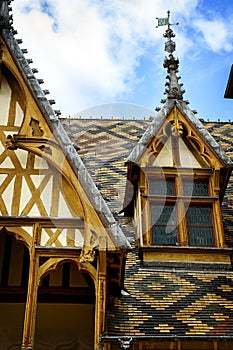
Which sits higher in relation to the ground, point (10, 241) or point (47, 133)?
point (47, 133)

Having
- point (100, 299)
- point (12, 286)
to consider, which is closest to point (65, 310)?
point (12, 286)

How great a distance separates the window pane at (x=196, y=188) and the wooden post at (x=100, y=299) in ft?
9.90

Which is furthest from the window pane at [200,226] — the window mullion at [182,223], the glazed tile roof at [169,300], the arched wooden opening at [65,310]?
the arched wooden opening at [65,310]

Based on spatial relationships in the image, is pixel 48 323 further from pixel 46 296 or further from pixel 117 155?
pixel 117 155

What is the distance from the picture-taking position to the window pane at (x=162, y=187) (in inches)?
342

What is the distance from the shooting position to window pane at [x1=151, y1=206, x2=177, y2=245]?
8.16m

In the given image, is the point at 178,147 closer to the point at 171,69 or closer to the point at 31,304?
the point at 171,69

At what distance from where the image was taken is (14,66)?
309 inches

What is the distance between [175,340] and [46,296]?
3433mm

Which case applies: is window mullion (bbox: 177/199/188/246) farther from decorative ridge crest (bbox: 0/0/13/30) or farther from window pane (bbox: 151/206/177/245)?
decorative ridge crest (bbox: 0/0/13/30)

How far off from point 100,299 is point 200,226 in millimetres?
3021

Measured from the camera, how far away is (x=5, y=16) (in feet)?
27.5

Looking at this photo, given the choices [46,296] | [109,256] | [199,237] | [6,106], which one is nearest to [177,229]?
[199,237]

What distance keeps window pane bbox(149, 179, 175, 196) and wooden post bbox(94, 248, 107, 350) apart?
2722 millimetres
